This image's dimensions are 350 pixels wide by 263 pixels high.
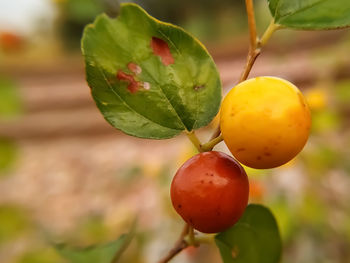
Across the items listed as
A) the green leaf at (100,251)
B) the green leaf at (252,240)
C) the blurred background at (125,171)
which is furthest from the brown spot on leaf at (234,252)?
the blurred background at (125,171)

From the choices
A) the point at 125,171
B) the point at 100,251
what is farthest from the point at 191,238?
the point at 125,171

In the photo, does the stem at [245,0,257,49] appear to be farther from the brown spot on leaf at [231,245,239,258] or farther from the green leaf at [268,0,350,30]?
the brown spot on leaf at [231,245,239,258]

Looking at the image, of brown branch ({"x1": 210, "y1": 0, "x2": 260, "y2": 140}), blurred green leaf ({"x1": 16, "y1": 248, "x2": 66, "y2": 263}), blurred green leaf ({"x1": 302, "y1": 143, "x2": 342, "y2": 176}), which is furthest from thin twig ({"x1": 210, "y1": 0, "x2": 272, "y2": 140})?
blurred green leaf ({"x1": 302, "y1": 143, "x2": 342, "y2": 176})

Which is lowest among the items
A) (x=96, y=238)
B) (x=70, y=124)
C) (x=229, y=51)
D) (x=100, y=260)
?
(x=229, y=51)

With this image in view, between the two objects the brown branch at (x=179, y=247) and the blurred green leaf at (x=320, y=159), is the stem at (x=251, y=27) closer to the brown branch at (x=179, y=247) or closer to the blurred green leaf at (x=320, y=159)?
the brown branch at (x=179, y=247)

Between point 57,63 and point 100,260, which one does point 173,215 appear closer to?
point 100,260

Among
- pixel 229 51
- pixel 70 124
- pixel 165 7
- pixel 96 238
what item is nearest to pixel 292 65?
pixel 70 124

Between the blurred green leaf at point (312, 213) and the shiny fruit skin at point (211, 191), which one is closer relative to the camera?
the shiny fruit skin at point (211, 191)
